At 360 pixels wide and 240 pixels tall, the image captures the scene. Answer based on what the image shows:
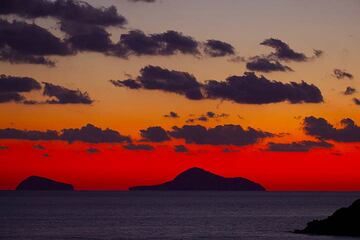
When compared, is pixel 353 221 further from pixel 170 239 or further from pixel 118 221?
pixel 118 221

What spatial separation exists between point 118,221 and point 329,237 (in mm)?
65694

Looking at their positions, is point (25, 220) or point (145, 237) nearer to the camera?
point (145, 237)

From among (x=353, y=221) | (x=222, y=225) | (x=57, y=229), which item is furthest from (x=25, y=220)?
(x=353, y=221)

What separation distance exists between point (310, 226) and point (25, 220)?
74.8 m

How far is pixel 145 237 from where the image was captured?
12875 centimetres

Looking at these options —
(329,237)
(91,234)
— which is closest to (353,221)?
(329,237)

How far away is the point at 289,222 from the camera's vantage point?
172625 millimetres

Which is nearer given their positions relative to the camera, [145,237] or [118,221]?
[145,237]

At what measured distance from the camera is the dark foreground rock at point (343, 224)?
392 feet

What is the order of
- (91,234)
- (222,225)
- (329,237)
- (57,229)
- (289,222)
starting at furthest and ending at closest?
1. (289,222)
2. (222,225)
3. (57,229)
4. (91,234)
5. (329,237)

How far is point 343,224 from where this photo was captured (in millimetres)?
122125

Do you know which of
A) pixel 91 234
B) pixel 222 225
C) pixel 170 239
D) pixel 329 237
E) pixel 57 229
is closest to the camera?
pixel 329 237

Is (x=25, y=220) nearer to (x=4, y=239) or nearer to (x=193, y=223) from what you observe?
(x=193, y=223)

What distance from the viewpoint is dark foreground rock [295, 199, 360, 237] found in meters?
120
